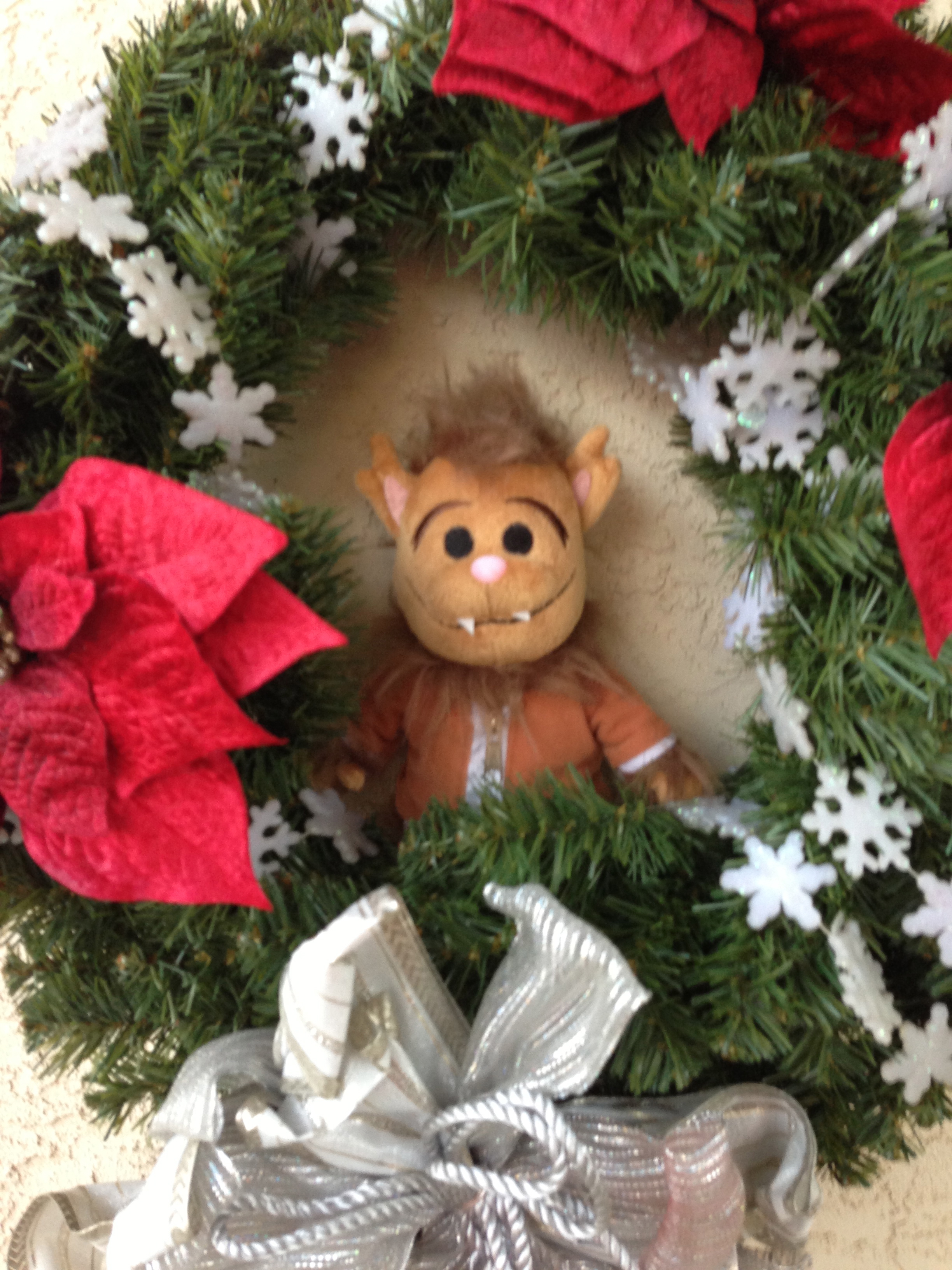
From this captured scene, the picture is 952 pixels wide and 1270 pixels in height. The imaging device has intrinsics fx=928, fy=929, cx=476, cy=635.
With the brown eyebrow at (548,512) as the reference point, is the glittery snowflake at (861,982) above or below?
below

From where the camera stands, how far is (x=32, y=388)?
1.58 ft

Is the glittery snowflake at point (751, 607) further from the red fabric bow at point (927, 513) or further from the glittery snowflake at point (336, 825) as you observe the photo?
the glittery snowflake at point (336, 825)

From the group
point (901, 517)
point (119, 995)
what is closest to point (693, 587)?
point (901, 517)

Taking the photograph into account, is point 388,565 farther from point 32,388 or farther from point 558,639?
point 32,388

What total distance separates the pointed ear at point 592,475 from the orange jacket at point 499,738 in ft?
0.40

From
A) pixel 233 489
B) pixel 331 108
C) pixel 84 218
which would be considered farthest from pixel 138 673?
pixel 331 108

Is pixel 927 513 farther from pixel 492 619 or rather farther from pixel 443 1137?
pixel 443 1137

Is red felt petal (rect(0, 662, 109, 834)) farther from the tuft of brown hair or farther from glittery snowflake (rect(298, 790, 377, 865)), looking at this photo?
the tuft of brown hair

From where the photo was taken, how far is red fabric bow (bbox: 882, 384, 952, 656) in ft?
1.41

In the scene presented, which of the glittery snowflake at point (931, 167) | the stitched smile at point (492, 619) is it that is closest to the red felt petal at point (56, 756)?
the stitched smile at point (492, 619)

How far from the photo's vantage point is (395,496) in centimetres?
61

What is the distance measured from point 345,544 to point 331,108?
9.6 inches

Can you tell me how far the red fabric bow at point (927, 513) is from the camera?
429mm

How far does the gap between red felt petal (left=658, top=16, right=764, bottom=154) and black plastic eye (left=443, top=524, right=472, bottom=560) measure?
0.24 meters
